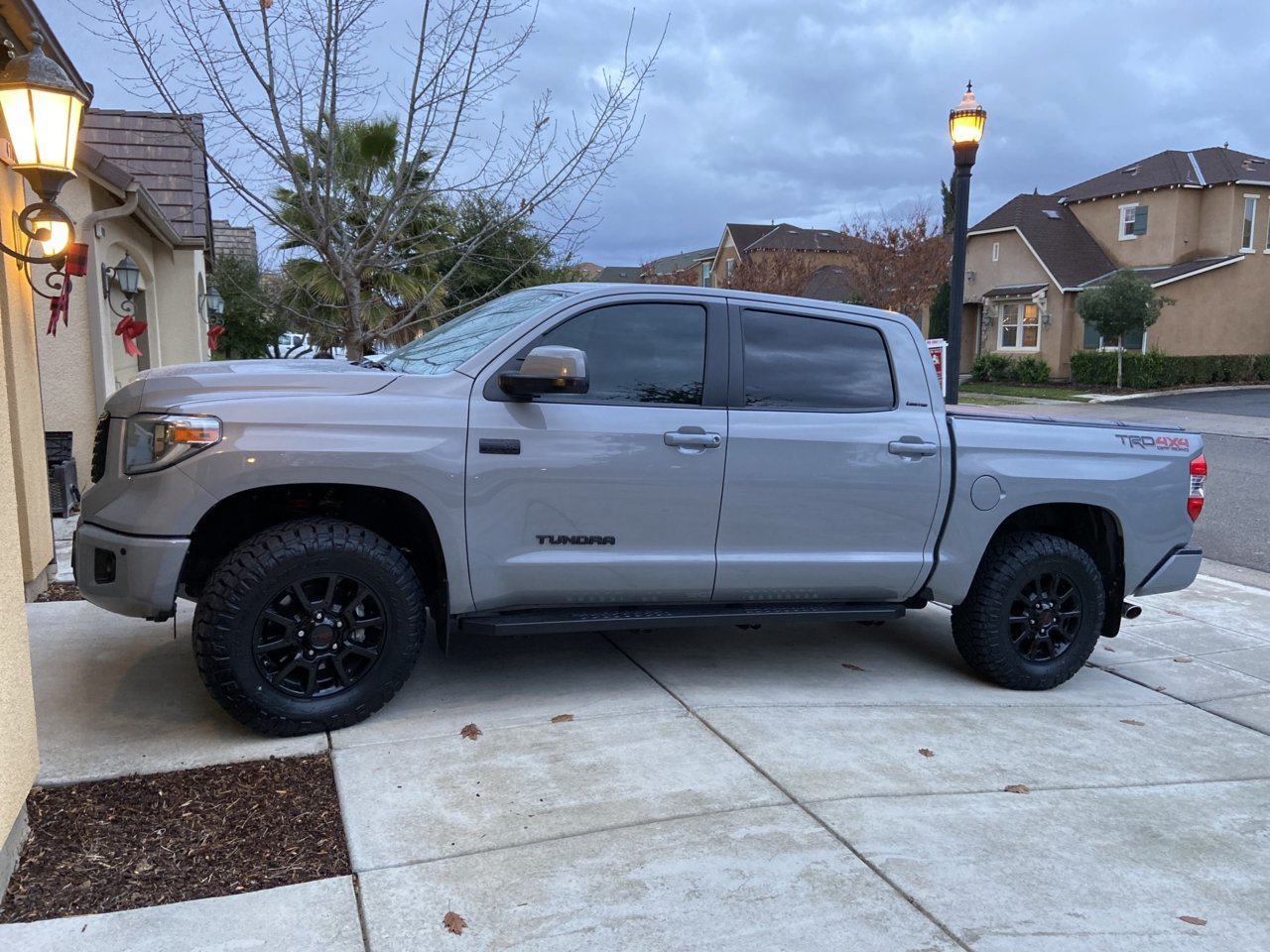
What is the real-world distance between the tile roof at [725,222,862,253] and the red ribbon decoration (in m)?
37.8

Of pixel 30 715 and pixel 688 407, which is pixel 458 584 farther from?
pixel 30 715

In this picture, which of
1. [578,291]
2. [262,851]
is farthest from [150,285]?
[262,851]

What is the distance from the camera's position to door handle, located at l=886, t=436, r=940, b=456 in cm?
485

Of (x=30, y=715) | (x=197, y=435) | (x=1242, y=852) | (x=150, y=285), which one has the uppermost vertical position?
(x=150, y=285)

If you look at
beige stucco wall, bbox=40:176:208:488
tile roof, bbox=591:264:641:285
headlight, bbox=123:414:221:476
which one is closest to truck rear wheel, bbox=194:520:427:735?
headlight, bbox=123:414:221:476

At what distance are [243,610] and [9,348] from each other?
2.92 metres

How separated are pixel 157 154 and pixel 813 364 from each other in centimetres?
1201

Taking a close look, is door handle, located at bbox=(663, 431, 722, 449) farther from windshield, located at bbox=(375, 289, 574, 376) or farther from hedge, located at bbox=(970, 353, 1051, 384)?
hedge, located at bbox=(970, 353, 1051, 384)

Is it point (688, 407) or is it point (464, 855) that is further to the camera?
point (688, 407)

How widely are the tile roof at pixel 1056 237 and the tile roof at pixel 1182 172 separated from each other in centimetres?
116

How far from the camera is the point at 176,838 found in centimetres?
333

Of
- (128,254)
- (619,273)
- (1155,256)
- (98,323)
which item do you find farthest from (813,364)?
(619,273)

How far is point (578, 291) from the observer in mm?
4613

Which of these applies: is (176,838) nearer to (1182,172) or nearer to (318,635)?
(318,635)
